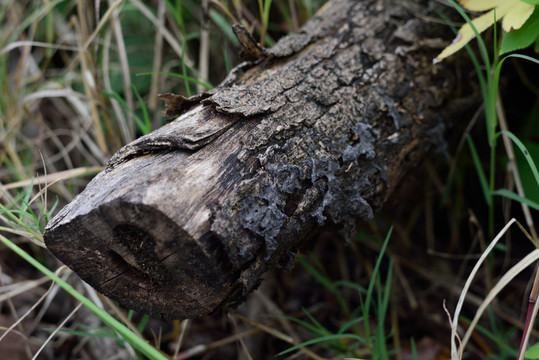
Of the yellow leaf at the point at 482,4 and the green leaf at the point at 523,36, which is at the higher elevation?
the yellow leaf at the point at 482,4

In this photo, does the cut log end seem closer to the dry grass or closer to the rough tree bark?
the rough tree bark

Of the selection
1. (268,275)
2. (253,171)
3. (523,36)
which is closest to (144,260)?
(253,171)

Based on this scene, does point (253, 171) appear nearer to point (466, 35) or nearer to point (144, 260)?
point (144, 260)

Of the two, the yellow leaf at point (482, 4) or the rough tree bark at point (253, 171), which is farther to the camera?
the yellow leaf at point (482, 4)

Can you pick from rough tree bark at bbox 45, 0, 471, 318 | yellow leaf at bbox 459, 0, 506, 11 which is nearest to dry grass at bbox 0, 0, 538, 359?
rough tree bark at bbox 45, 0, 471, 318

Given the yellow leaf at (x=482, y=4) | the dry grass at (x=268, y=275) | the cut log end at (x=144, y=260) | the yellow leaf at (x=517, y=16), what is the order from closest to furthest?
the cut log end at (x=144, y=260), the yellow leaf at (x=517, y=16), the yellow leaf at (x=482, y=4), the dry grass at (x=268, y=275)

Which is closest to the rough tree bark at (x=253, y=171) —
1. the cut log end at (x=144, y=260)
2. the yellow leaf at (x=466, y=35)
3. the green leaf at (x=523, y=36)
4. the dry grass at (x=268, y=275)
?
the cut log end at (x=144, y=260)

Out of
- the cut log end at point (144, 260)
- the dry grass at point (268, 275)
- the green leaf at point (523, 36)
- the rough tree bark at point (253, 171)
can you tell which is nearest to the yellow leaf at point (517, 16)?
the green leaf at point (523, 36)

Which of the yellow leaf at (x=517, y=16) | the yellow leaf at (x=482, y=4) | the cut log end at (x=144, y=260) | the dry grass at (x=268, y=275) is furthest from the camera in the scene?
the dry grass at (x=268, y=275)

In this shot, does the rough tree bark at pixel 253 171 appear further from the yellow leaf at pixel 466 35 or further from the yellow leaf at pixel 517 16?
the yellow leaf at pixel 517 16
